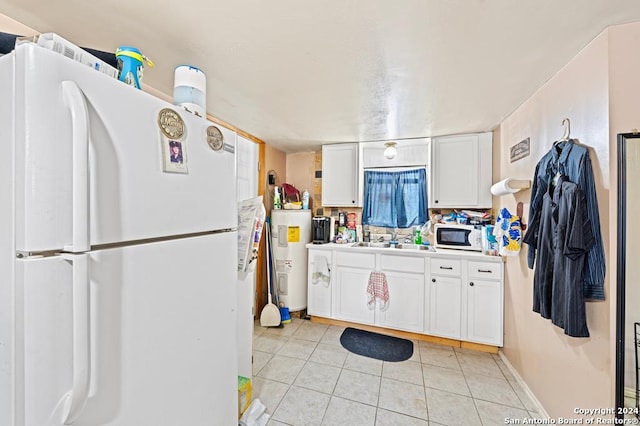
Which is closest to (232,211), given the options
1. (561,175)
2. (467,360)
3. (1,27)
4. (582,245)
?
(1,27)

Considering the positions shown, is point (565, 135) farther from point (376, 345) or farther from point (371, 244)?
point (376, 345)

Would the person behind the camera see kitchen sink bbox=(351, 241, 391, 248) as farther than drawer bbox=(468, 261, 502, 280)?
Yes

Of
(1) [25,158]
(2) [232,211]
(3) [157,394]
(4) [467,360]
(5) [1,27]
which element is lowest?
(4) [467,360]

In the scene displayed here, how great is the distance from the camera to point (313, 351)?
2434 mm

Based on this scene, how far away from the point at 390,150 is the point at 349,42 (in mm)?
1744

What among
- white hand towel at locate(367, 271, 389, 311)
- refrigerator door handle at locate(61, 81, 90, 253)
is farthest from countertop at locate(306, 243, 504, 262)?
refrigerator door handle at locate(61, 81, 90, 253)

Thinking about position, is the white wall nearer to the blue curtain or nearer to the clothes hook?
the clothes hook

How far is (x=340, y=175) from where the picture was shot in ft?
10.6

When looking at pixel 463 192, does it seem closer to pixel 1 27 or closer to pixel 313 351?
pixel 313 351

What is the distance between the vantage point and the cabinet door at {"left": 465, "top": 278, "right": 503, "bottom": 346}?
235 cm

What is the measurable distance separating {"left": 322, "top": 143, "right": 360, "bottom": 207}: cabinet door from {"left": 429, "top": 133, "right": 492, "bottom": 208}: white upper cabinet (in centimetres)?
88

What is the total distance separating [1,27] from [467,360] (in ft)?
12.1

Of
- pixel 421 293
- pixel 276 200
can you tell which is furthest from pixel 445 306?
pixel 276 200

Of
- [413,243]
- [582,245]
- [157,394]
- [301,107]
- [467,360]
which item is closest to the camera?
[157,394]
